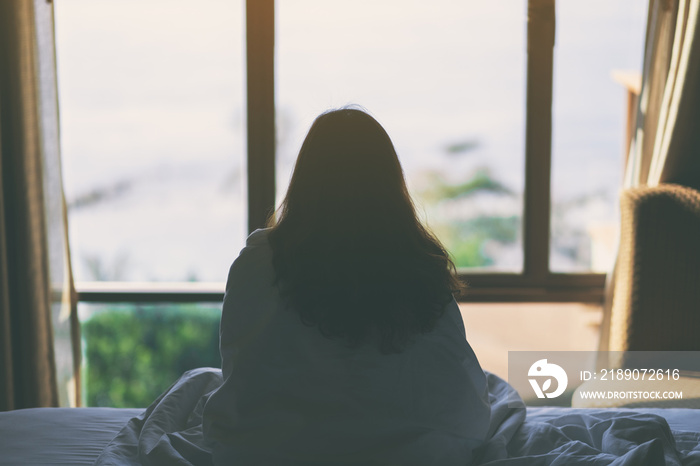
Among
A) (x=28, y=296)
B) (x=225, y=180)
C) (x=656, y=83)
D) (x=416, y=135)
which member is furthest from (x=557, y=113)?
(x=28, y=296)

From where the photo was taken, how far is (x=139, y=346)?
2.52m

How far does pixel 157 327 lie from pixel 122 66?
3.44 ft

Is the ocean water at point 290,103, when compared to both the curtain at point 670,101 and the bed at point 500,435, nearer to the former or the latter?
the curtain at point 670,101

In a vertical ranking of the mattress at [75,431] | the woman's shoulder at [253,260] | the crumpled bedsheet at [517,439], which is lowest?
the mattress at [75,431]

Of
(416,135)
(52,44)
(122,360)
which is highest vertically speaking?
(52,44)

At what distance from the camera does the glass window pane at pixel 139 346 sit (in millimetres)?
2504

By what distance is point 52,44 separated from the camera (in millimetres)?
2219

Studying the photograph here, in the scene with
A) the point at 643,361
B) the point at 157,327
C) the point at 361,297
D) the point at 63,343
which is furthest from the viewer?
the point at 157,327

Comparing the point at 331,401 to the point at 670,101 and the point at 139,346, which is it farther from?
the point at 670,101

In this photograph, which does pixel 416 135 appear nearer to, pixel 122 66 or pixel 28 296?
pixel 122 66

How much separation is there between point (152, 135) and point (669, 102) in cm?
195
